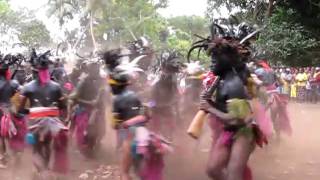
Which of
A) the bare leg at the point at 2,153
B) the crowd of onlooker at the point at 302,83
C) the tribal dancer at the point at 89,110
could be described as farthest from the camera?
the crowd of onlooker at the point at 302,83

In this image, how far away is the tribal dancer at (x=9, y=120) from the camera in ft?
27.9

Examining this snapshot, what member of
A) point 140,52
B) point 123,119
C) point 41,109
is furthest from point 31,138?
point 140,52

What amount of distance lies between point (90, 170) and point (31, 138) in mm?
2258

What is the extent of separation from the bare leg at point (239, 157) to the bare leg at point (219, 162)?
0.08 m

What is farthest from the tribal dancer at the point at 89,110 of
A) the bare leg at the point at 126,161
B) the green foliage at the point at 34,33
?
the green foliage at the point at 34,33

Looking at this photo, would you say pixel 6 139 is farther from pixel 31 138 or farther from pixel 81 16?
pixel 81 16

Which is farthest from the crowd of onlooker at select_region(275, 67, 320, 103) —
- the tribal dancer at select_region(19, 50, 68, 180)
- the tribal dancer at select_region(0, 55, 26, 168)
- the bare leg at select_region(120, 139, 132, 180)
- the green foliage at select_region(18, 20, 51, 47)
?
the green foliage at select_region(18, 20, 51, 47)

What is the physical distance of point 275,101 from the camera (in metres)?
10.9

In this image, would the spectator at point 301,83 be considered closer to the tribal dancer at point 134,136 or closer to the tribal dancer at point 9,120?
the tribal dancer at point 9,120

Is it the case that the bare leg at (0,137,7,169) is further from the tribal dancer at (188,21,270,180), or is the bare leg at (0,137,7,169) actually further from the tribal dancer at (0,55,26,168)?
the tribal dancer at (188,21,270,180)

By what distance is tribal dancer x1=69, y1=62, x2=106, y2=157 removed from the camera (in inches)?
387

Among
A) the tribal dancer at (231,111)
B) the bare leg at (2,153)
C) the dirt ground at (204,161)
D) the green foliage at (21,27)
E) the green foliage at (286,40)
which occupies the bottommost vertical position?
the dirt ground at (204,161)

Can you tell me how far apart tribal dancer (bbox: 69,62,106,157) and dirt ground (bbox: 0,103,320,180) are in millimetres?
311

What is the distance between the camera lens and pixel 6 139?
28.7 feet
